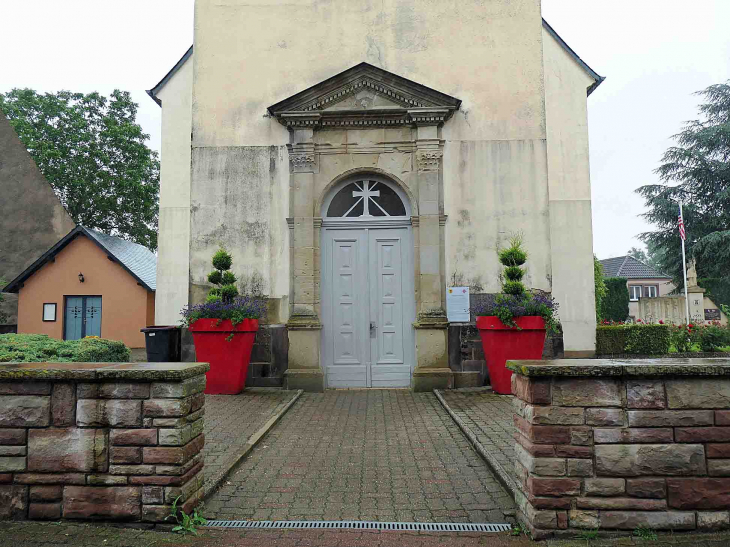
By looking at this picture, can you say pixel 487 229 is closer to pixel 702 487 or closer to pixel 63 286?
pixel 702 487

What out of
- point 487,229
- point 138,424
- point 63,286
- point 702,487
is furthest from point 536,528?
point 63,286

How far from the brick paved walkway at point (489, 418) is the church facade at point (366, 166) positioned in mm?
799

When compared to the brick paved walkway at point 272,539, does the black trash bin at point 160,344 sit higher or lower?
higher


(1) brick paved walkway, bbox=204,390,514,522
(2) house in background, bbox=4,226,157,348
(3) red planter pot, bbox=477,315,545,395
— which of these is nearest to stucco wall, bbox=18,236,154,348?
(2) house in background, bbox=4,226,157,348

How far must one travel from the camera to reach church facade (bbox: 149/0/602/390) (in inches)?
362

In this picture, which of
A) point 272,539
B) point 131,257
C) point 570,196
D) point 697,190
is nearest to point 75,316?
point 131,257

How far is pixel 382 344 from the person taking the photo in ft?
30.2

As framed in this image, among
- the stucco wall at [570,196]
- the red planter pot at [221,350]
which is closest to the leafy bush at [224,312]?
the red planter pot at [221,350]

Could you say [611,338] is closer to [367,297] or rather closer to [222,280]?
[367,297]

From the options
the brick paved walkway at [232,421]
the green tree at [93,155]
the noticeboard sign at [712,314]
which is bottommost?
the brick paved walkway at [232,421]

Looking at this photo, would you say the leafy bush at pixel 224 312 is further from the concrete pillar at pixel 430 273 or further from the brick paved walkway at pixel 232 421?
the concrete pillar at pixel 430 273

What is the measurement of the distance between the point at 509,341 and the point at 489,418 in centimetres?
187

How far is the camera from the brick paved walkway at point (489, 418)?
16.4 ft

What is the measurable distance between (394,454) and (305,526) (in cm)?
174
